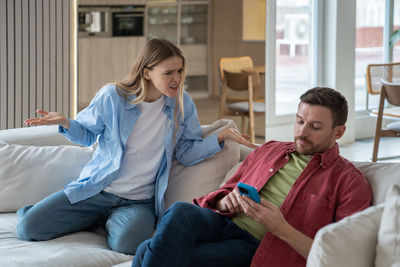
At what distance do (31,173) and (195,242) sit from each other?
1064 mm

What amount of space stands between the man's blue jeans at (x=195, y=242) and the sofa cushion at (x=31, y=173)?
2.98ft

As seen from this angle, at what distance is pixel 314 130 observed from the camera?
2041 mm

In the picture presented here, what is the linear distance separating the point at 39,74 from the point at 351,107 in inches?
136

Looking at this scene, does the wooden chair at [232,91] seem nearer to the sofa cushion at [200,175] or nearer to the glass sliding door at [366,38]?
the glass sliding door at [366,38]

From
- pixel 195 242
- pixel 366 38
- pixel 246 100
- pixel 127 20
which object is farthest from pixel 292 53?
pixel 195 242

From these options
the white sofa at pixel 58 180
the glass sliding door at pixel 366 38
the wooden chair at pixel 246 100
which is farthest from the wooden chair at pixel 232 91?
the white sofa at pixel 58 180

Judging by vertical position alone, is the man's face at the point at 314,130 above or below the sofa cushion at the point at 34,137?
above

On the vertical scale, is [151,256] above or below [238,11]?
below

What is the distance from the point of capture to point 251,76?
538cm

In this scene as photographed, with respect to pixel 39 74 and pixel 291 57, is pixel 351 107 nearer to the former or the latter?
pixel 291 57

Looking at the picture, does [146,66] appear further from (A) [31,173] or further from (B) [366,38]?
(B) [366,38]

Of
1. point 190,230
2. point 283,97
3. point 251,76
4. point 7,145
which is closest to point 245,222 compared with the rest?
point 190,230

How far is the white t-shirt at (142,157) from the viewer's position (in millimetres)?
2584

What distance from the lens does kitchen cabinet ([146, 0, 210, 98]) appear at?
4.92 metres
